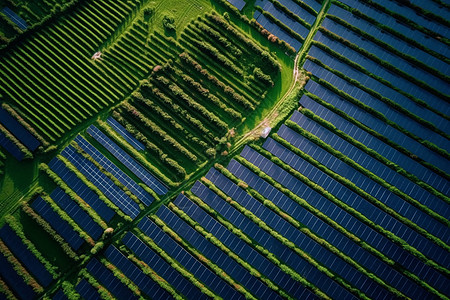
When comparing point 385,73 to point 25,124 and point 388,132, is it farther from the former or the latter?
point 25,124

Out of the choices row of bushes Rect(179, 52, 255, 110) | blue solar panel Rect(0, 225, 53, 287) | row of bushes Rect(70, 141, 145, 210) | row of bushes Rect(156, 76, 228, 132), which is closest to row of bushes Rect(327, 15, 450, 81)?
row of bushes Rect(179, 52, 255, 110)

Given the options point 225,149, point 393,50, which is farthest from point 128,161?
point 393,50

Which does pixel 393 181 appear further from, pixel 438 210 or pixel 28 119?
pixel 28 119

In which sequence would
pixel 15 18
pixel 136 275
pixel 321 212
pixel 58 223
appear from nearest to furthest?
pixel 136 275 < pixel 321 212 < pixel 58 223 < pixel 15 18

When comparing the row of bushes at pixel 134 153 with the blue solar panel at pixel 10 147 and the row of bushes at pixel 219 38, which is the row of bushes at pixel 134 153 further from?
the row of bushes at pixel 219 38

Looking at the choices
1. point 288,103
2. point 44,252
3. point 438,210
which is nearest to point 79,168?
point 44,252
